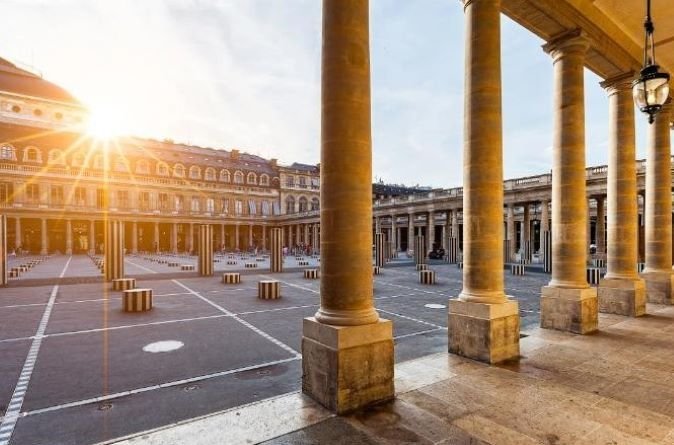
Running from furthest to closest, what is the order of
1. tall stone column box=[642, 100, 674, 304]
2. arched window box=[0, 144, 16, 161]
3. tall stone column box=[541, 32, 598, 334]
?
1. arched window box=[0, 144, 16, 161]
2. tall stone column box=[642, 100, 674, 304]
3. tall stone column box=[541, 32, 598, 334]

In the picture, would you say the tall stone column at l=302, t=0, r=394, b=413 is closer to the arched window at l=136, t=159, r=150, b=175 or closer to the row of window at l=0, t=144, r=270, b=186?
the row of window at l=0, t=144, r=270, b=186

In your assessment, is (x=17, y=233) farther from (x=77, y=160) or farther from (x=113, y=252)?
(x=113, y=252)

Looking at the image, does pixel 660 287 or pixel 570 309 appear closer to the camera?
pixel 570 309

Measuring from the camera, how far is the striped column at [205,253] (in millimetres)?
24781

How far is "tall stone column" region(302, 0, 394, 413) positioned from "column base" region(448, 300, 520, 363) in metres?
2.22

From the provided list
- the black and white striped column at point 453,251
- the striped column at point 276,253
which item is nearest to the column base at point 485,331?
the striped column at point 276,253

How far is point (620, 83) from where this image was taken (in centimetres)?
1034

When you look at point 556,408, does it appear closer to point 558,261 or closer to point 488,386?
point 488,386

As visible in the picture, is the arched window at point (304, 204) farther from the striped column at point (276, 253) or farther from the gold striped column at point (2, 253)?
the gold striped column at point (2, 253)

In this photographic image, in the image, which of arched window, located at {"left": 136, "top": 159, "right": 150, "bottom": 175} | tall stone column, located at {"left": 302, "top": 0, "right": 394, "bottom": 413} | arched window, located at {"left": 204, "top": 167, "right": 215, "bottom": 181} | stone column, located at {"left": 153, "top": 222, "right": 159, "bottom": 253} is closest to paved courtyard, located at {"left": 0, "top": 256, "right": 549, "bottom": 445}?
tall stone column, located at {"left": 302, "top": 0, "right": 394, "bottom": 413}

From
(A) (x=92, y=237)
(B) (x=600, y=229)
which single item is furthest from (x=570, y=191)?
(A) (x=92, y=237)

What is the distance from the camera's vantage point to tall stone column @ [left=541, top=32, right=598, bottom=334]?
8.51 metres

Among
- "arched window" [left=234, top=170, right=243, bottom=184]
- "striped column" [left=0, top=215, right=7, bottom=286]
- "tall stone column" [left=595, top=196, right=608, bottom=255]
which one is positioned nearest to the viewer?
"striped column" [left=0, top=215, right=7, bottom=286]

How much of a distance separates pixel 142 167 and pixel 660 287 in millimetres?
69633
